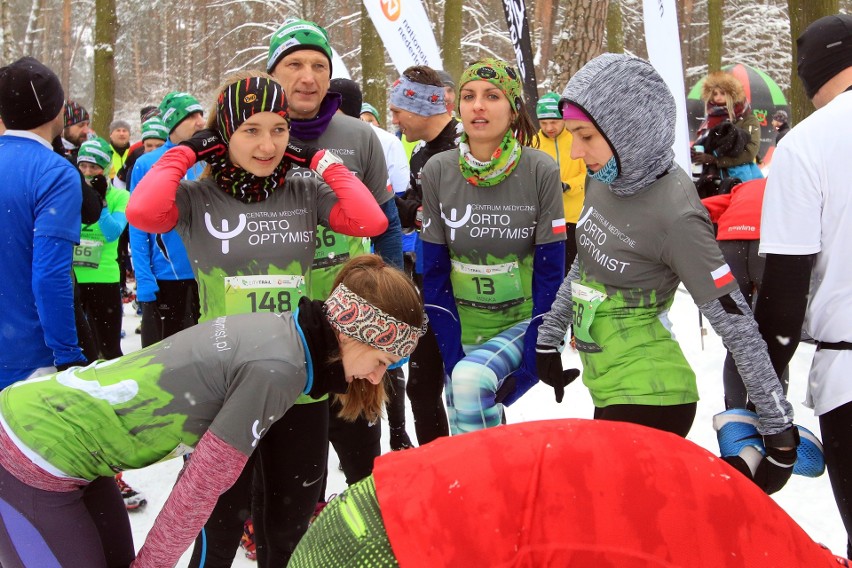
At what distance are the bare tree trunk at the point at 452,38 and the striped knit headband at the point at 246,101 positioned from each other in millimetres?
10619

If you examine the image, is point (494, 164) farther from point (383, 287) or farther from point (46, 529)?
point (46, 529)

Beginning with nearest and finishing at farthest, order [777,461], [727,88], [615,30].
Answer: [777,461] → [727,88] → [615,30]

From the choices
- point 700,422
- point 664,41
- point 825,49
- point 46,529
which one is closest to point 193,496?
point 46,529

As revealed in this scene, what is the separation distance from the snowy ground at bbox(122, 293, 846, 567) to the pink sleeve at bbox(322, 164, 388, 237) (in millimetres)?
1677

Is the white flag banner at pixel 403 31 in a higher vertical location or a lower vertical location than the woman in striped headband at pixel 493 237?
higher

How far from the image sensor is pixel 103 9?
12.3 m

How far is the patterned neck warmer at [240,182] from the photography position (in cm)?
279

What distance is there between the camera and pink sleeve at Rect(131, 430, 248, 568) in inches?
78.0

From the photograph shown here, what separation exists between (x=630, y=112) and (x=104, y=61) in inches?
479

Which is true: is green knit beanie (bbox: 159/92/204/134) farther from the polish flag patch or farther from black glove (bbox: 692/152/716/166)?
black glove (bbox: 692/152/716/166)

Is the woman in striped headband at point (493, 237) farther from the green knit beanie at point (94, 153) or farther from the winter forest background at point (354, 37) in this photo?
the winter forest background at point (354, 37)

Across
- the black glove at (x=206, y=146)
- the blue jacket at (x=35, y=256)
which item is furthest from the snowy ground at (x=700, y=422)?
the black glove at (x=206, y=146)

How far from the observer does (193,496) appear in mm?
1983

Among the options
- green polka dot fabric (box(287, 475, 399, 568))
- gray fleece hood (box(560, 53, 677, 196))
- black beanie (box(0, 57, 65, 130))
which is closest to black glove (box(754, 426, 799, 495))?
gray fleece hood (box(560, 53, 677, 196))
